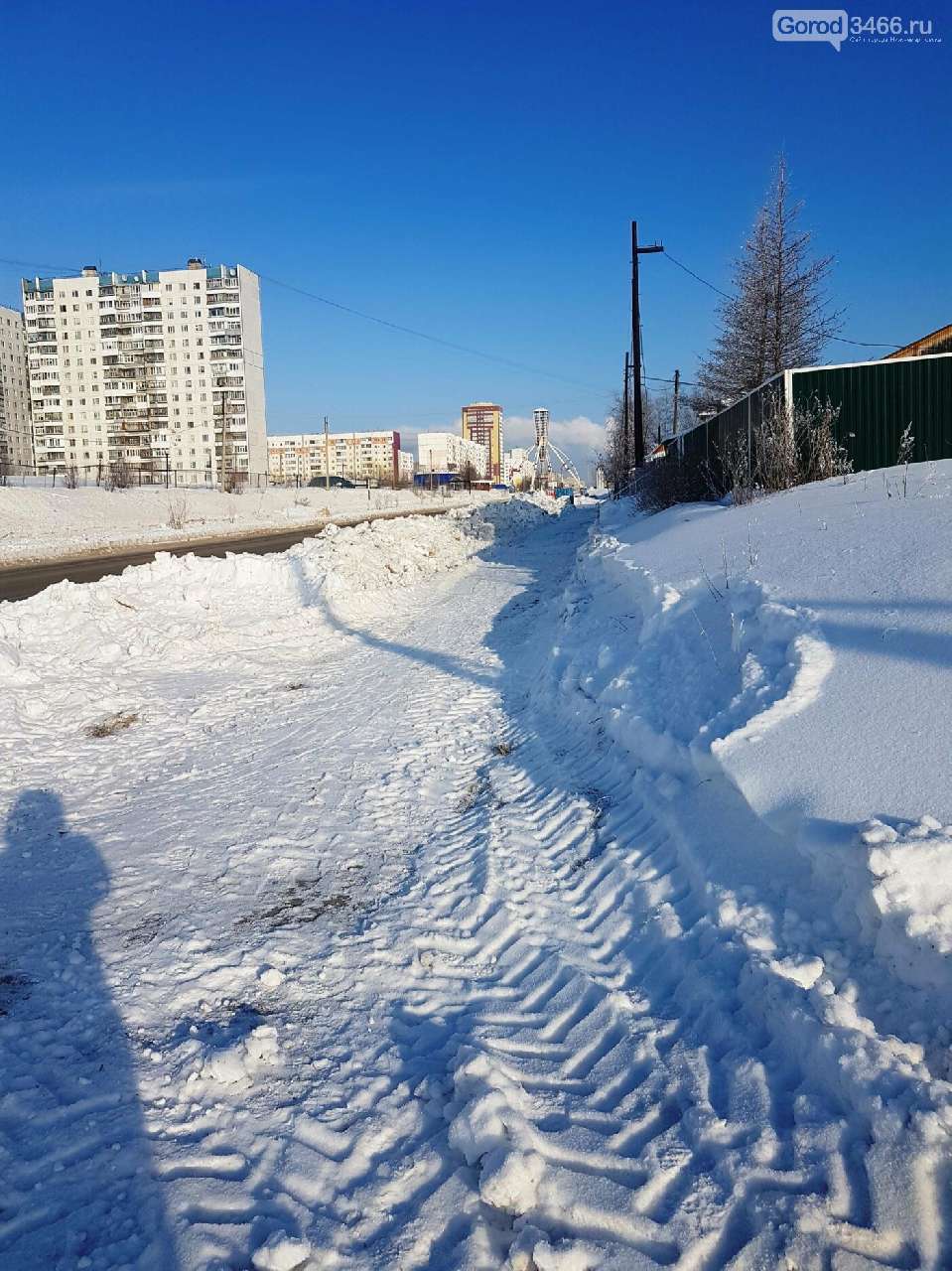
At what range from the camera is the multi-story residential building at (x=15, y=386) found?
100500 mm

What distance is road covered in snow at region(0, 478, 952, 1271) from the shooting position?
2320mm

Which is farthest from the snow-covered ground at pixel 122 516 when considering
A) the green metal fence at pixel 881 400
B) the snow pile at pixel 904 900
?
the snow pile at pixel 904 900

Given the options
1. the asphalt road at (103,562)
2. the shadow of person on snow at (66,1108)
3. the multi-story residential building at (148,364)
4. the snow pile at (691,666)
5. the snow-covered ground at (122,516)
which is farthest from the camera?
the multi-story residential building at (148,364)

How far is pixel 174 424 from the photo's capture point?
104 metres

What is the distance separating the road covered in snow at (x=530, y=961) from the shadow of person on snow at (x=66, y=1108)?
0.5 inches

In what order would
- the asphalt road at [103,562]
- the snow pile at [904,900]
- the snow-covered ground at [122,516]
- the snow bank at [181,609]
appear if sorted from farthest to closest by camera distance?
the snow-covered ground at [122,516] → the asphalt road at [103,562] → the snow bank at [181,609] → the snow pile at [904,900]

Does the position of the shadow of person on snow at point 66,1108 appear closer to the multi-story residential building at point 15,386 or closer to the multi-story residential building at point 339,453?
the multi-story residential building at point 15,386

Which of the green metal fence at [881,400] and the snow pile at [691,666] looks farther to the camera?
the green metal fence at [881,400]

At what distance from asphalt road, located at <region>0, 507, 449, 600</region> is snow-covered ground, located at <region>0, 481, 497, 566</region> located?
4.86 ft

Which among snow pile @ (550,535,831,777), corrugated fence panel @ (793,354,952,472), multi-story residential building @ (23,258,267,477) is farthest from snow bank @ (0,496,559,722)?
multi-story residential building @ (23,258,267,477)

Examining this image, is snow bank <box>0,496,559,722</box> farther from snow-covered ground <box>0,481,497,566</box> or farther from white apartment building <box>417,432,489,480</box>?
white apartment building <box>417,432,489,480</box>

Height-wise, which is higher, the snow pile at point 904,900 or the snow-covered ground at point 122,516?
the snow-covered ground at point 122,516

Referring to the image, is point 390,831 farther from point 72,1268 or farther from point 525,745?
point 72,1268

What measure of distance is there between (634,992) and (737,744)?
147 centimetres
